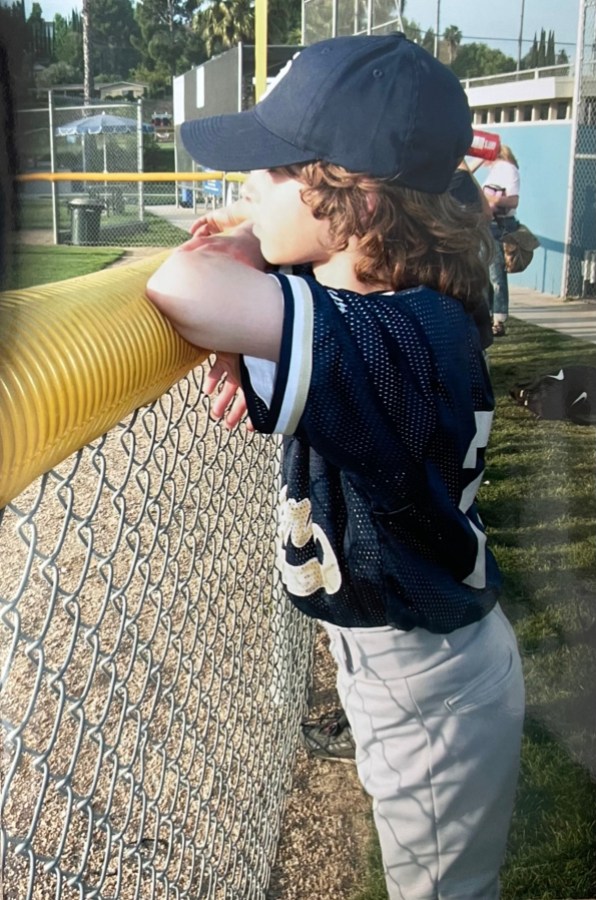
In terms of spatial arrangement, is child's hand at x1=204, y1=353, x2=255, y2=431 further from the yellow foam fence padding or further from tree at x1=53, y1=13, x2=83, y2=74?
tree at x1=53, y1=13, x2=83, y2=74

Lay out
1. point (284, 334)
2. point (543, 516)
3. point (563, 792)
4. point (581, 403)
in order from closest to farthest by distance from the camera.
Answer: point (284, 334) < point (581, 403) < point (563, 792) < point (543, 516)

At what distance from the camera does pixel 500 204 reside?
1684 mm

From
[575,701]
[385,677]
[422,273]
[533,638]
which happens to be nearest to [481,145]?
[422,273]

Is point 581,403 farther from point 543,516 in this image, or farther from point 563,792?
point 563,792

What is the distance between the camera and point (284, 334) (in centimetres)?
96

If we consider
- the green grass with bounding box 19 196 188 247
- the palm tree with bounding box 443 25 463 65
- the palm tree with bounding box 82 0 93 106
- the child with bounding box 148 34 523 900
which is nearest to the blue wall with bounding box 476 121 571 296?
the palm tree with bounding box 443 25 463 65

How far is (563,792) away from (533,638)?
1.09ft

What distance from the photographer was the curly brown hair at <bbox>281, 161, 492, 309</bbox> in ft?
3.71

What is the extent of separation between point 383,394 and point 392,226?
0.26 m

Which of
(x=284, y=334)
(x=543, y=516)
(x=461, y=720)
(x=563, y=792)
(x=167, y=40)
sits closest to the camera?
(x=284, y=334)

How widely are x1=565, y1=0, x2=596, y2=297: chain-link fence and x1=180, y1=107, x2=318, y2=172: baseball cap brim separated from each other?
634 mm

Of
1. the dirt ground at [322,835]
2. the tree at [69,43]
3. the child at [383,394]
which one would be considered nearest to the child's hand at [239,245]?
the child at [383,394]

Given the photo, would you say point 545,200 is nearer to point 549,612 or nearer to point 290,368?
point 549,612

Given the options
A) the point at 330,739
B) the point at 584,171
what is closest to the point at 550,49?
the point at 584,171
